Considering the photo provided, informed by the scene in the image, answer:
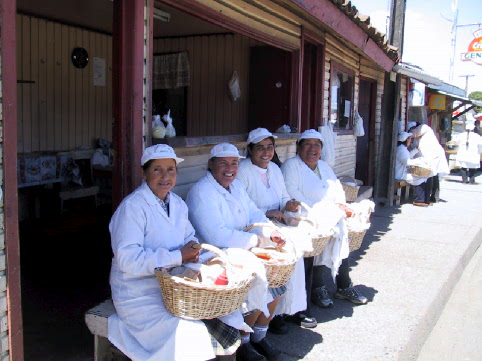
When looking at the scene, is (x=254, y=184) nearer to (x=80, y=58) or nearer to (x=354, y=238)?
(x=354, y=238)

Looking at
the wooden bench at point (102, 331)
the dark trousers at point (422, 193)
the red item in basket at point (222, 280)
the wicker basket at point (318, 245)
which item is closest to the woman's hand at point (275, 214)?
the wicker basket at point (318, 245)

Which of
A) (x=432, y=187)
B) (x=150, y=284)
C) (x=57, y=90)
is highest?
(x=57, y=90)

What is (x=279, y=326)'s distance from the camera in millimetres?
4051

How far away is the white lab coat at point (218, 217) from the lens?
3.41m

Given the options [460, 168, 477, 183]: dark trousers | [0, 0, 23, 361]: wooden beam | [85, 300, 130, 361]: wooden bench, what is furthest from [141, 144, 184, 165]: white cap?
[460, 168, 477, 183]: dark trousers

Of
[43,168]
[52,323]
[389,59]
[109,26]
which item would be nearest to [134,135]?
[52,323]

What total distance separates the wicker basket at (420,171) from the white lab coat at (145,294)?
8297 millimetres

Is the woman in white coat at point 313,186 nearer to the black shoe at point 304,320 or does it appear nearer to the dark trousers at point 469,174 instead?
the black shoe at point 304,320

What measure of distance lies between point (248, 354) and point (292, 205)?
133cm

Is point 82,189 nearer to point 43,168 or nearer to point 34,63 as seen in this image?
point 43,168

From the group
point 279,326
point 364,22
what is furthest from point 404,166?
point 279,326

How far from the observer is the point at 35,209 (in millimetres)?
6965

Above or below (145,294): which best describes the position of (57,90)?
above

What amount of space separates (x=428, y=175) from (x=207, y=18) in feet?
24.7
